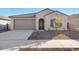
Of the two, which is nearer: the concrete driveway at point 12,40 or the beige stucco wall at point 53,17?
the concrete driveway at point 12,40

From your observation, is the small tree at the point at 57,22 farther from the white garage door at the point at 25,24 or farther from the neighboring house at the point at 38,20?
the white garage door at the point at 25,24

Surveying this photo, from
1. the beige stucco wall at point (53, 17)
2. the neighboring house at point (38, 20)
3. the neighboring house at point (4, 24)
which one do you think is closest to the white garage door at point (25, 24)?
the neighboring house at point (38, 20)

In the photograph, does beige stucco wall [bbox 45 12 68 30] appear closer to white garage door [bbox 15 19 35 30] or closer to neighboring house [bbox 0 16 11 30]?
white garage door [bbox 15 19 35 30]

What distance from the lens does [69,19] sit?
34.6 meters

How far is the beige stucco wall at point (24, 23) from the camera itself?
32.9 metres

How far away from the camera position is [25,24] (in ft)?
109

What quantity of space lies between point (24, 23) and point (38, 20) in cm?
287

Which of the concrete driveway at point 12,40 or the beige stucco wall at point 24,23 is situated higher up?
the beige stucco wall at point 24,23

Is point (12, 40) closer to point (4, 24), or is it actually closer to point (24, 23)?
point (24, 23)

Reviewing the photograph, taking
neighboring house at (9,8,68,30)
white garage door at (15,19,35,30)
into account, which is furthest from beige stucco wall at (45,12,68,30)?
white garage door at (15,19,35,30)

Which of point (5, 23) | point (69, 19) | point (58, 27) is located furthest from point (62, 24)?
point (5, 23)

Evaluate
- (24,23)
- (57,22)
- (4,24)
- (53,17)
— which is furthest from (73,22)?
(4,24)

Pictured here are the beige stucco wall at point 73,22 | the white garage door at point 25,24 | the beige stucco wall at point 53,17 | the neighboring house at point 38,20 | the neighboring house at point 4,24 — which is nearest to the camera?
the beige stucco wall at point 53,17

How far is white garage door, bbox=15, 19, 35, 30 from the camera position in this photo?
3291 cm
